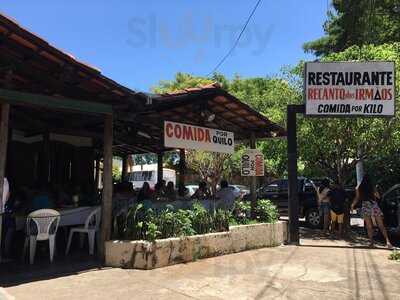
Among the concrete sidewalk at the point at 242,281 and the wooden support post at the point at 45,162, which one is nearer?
the concrete sidewalk at the point at 242,281

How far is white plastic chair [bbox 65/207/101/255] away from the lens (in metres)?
9.88

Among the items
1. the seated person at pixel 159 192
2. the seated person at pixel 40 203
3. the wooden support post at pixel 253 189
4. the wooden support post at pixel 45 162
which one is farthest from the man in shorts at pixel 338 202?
the wooden support post at pixel 45 162

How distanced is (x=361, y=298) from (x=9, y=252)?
648 centimetres

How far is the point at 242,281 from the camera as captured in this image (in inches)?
314

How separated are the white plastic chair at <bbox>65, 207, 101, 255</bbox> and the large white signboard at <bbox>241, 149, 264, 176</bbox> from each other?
4.28 metres

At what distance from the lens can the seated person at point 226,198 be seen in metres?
12.1

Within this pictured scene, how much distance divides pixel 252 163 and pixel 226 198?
1.22 meters

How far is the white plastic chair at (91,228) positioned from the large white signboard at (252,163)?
14.0ft

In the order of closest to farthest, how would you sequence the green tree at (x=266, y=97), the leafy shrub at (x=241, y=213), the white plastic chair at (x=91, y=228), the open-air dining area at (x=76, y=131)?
the open-air dining area at (x=76, y=131) < the white plastic chair at (x=91, y=228) < the leafy shrub at (x=241, y=213) < the green tree at (x=266, y=97)

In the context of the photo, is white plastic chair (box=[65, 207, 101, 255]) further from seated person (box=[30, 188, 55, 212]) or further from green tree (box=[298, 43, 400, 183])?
green tree (box=[298, 43, 400, 183])

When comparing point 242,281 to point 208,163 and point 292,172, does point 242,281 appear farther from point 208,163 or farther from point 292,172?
point 208,163

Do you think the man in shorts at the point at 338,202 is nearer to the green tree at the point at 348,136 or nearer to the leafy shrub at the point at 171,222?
the green tree at the point at 348,136

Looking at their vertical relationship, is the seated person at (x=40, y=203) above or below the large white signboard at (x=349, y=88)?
below

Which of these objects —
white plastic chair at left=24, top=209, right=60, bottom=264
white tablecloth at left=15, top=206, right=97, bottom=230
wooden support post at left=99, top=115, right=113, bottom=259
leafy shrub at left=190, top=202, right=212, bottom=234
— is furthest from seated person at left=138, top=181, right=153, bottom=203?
white plastic chair at left=24, top=209, right=60, bottom=264
